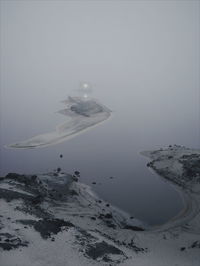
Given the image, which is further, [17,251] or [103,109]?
[103,109]

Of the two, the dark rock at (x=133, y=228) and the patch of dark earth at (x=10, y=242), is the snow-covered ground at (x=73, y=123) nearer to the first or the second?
the dark rock at (x=133, y=228)

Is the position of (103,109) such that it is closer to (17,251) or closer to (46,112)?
(46,112)

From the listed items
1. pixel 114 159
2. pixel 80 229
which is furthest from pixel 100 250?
pixel 114 159

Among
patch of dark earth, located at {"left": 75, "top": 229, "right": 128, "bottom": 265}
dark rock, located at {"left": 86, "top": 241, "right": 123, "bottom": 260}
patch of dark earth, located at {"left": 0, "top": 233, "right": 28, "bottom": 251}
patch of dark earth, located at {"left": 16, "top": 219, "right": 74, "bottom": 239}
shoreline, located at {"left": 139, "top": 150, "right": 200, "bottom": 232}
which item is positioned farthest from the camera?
shoreline, located at {"left": 139, "top": 150, "right": 200, "bottom": 232}

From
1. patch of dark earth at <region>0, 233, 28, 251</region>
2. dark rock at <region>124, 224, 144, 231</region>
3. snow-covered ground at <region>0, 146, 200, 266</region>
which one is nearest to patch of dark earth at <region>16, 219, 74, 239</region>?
snow-covered ground at <region>0, 146, 200, 266</region>

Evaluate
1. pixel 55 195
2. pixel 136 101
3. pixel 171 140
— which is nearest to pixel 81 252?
pixel 55 195

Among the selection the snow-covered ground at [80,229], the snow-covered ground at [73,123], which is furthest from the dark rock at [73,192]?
the snow-covered ground at [73,123]

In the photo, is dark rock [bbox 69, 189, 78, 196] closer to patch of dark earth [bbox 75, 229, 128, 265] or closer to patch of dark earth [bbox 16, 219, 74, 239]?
patch of dark earth [bbox 16, 219, 74, 239]
